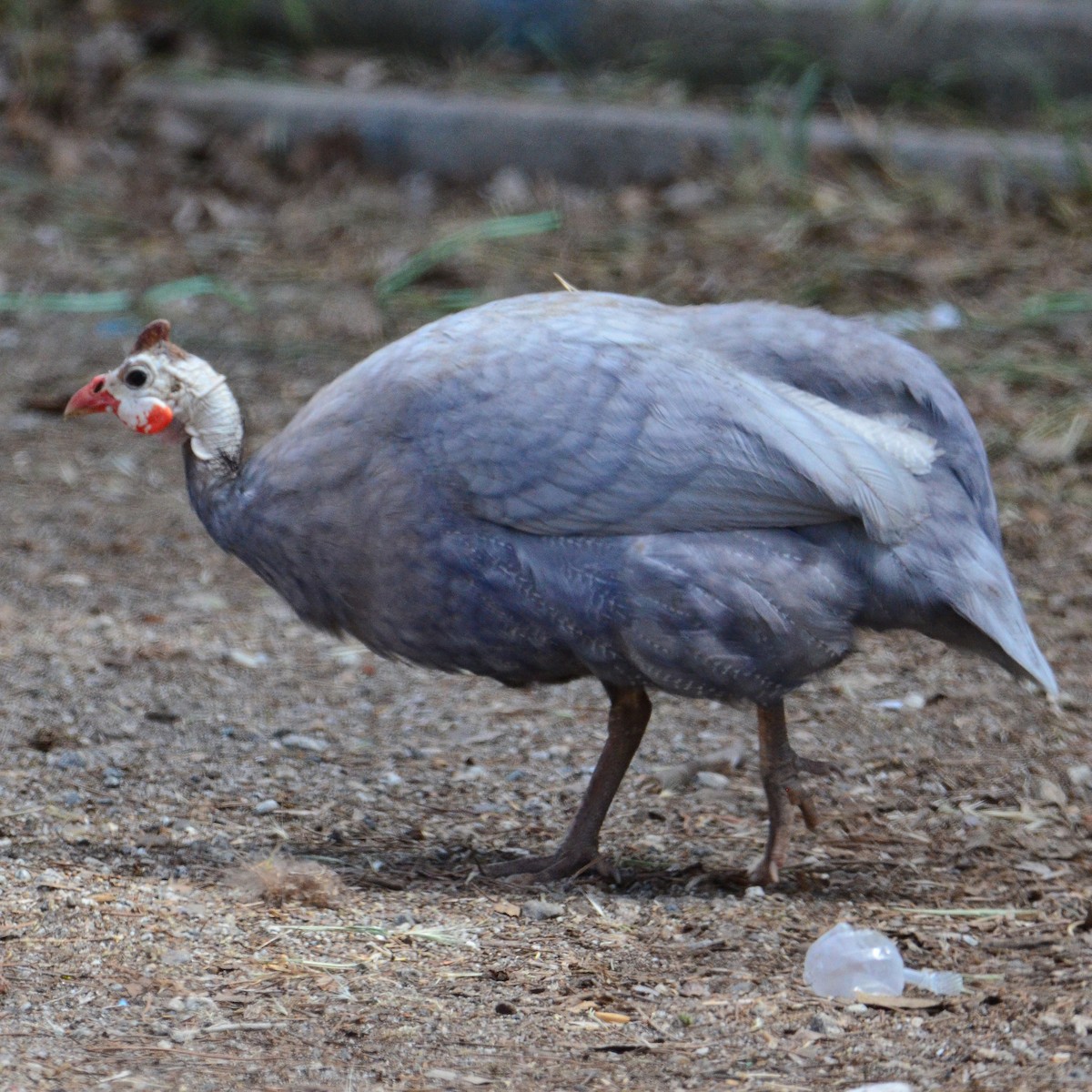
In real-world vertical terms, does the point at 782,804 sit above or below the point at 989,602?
below

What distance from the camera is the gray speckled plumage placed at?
303cm

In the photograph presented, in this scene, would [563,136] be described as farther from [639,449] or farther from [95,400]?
[639,449]

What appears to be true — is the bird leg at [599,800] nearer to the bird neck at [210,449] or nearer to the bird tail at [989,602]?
the bird tail at [989,602]

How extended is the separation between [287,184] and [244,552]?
4845 mm

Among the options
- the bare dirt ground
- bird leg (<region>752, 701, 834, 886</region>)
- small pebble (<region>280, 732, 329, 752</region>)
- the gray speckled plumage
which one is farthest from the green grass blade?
bird leg (<region>752, 701, 834, 886</region>)

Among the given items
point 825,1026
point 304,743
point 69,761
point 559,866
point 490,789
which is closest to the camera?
point 825,1026

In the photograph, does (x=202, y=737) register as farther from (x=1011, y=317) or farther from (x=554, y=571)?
(x=1011, y=317)

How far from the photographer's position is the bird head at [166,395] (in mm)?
3367

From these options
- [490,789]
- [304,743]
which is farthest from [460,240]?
[490,789]

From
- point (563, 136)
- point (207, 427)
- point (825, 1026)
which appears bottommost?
point (825, 1026)

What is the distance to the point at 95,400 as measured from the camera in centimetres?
342

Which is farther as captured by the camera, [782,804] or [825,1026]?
[782,804]

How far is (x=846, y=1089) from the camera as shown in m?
2.40

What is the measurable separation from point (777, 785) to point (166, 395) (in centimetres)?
142
